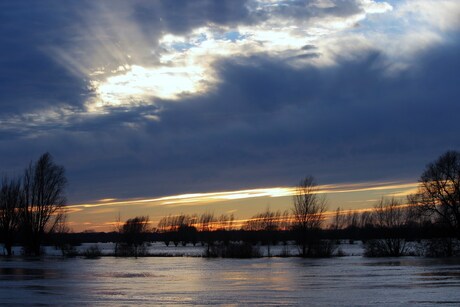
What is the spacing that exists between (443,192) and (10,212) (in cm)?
6115

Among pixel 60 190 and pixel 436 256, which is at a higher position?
pixel 60 190

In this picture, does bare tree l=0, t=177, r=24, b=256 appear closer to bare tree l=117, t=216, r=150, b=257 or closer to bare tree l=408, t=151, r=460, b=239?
bare tree l=117, t=216, r=150, b=257

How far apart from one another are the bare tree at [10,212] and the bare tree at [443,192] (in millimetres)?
55879

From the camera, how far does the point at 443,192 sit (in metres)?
77.7

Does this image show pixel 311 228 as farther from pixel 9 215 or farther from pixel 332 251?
pixel 9 215

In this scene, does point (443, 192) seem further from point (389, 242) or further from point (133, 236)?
point (133, 236)

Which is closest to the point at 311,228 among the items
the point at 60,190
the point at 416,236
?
the point at 416,236

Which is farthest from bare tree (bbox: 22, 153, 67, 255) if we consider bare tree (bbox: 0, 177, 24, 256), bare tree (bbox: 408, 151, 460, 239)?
bare tree (bbox: 408, 151, 460, 239)

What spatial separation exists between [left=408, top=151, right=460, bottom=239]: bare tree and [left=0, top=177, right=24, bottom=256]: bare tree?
183 feet

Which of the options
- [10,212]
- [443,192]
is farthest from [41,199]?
[443,192]

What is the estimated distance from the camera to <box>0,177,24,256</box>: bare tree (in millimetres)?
85125

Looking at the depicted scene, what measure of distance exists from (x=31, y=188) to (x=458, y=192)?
5794 cm

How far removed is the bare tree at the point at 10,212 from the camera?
85.1 metres

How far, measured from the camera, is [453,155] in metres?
81.6
